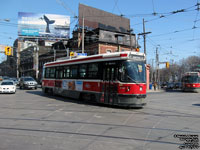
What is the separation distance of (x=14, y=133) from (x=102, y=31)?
40428mm

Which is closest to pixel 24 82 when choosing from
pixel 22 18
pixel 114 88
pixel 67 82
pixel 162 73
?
pixel 67 82

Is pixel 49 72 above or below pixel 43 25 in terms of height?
below

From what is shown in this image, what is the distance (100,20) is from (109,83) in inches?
1819

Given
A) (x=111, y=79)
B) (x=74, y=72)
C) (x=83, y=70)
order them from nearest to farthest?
(x=111, y=79)
(x=83, y=70)
(x=74, y=72)

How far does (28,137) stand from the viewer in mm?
5969

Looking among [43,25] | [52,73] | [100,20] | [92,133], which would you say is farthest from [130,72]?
[43,25]

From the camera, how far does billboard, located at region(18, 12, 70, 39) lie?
72.1 metres

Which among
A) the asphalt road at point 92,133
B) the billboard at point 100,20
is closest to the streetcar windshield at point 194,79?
the asphalt road at point 92,133

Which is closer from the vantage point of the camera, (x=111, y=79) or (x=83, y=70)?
(x=111, y=79)

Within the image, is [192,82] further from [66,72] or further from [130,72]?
[130,72]

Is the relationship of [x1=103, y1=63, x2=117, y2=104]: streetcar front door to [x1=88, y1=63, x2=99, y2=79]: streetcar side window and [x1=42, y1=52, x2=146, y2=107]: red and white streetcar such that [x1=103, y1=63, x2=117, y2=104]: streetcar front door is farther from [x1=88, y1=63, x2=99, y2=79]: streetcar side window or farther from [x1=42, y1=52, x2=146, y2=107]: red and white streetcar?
[x1=88, y1=63, x2=99, y2=79]: streetcar side window

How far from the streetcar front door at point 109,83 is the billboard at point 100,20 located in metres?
37.8

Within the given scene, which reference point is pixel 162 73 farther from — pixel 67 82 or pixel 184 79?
pixel 67 82

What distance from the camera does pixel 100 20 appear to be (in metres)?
55.2
